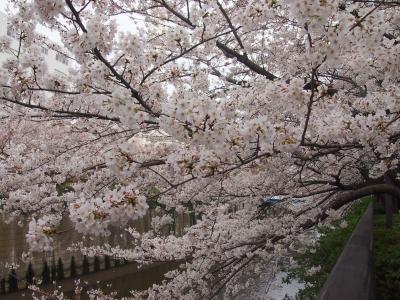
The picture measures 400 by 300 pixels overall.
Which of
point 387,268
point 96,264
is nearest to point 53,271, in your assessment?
point 96,264

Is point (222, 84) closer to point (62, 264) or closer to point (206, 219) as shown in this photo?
point (206, 219)

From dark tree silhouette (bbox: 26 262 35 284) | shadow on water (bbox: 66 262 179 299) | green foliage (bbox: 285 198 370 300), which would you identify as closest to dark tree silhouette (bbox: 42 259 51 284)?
dark tree silhouette (bbox: 26 262 35 284)

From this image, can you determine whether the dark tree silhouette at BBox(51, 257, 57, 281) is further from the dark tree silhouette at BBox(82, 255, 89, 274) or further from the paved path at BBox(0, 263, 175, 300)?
the dark tree silhouette at BBox(82, 255, 89, 274)

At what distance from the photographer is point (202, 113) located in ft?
7.98

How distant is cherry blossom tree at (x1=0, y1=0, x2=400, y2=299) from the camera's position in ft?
8.16

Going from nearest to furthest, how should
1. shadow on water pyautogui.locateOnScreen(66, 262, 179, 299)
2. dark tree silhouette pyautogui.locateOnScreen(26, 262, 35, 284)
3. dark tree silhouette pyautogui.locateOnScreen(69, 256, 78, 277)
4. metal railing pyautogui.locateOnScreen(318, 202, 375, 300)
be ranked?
metal railing pyautogui.locateOnScreen(318, 202, 375, 300)
dark tree silhouette pyautogui.locateOnScreen(26, 262, 35, 284)
shadow on water pyautogui.locateOnScreen(66, 262, 179, 299)
dark tree silhouette pyautogui.locateOnScreen(69, 256, 78, 277)

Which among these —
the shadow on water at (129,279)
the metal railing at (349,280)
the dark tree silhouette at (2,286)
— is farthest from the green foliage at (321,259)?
the dark tree silhouette at (2,286)

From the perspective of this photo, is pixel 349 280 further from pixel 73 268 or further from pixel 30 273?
pixel 73 268

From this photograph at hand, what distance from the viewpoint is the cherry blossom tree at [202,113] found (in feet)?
8.16

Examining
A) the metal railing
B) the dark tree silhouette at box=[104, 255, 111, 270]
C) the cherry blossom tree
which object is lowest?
the dark tree silhouette at box=[104, 255, 111, 270]

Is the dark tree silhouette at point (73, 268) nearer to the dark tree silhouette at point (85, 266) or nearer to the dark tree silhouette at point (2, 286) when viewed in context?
the dark tree silhouette at point (85, 266)

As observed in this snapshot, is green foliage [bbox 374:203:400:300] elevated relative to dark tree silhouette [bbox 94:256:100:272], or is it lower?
elevated

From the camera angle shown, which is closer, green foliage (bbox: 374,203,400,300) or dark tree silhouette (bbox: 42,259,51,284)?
green foliage (bbox: 374,203,400,300)

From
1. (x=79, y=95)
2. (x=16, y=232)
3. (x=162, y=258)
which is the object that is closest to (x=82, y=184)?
(x=162, y=258)
